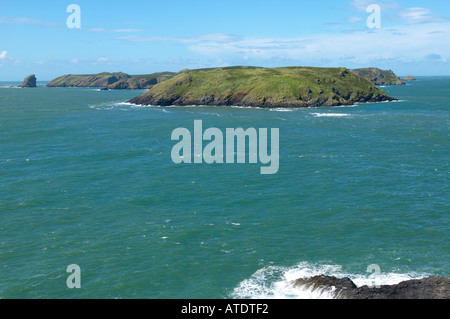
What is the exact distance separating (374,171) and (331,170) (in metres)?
9.10

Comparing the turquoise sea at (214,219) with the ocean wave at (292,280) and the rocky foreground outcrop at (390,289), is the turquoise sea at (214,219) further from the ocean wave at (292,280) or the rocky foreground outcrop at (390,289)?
the rocky foreground outcrop at (390,289)

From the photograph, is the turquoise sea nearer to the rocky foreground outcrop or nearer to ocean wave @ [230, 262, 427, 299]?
ocean wave @ [230, 262, 427, 299]

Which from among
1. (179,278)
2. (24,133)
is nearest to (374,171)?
(179,278)

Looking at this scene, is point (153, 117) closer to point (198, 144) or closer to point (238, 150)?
point (198, 144)

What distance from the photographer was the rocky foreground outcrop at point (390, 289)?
35.6 metres

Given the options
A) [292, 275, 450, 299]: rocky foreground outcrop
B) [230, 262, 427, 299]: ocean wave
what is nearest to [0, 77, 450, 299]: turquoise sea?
[230, 262, 427, 299]: ocean wave

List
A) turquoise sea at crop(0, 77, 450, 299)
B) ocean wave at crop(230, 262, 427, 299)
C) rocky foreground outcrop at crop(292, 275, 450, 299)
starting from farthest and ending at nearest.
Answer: turquoise sea at crop(0, 77, 450, 299) < ocean wave at crop(230, 262, 427, 299) < rocky foreground outcrop at crop(292, 275, 450, 299)

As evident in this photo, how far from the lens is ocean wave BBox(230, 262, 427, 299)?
3866cm

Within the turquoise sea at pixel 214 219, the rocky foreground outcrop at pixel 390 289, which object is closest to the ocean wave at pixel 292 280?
the turquoise sea at pixel 214 219

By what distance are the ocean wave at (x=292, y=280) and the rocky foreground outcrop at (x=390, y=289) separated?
709 millimetres

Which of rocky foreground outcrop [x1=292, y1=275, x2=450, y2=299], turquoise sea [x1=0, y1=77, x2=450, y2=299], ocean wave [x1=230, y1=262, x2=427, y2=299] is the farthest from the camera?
turquoise sea [x1=0, y1=77, x2=450, y2=299]

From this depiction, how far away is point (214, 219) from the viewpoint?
188 feet

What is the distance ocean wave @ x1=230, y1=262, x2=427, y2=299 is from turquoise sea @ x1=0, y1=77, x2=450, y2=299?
20 centimetres

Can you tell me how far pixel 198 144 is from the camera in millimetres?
111812
